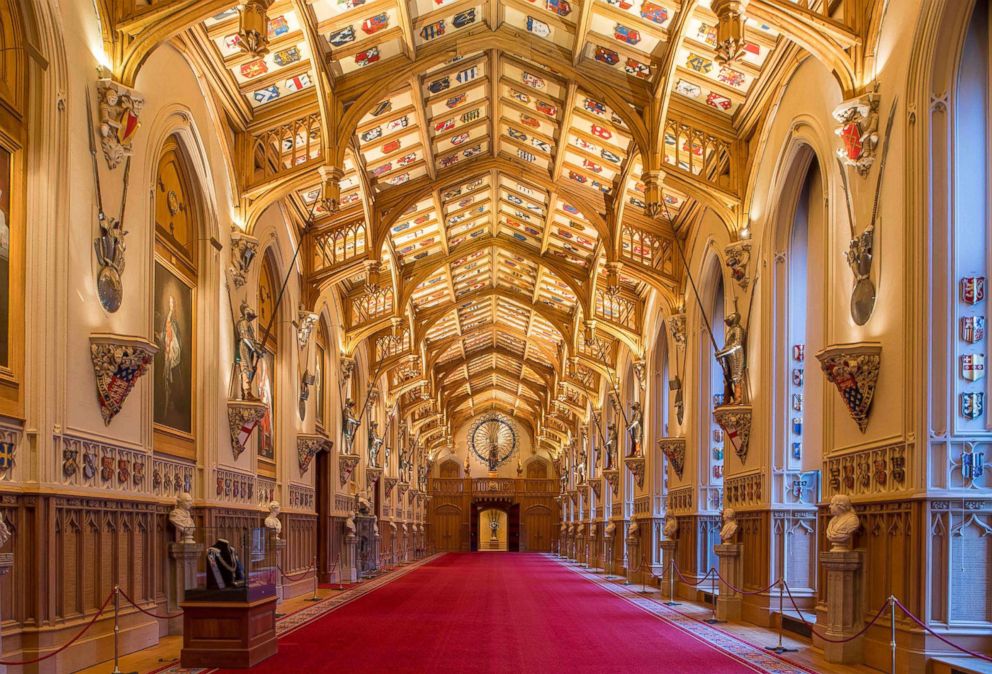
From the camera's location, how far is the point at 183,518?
14.1 m

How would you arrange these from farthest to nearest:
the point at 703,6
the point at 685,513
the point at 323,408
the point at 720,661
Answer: the point at 323,408
the point at 685,513
the point at 703,6
the point at 720,661

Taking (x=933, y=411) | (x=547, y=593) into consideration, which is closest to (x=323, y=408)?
(x=547, y=593)

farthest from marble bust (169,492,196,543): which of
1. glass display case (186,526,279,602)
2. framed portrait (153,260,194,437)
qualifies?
glass display case (186,526,279,602)

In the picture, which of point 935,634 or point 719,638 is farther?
point 719,638

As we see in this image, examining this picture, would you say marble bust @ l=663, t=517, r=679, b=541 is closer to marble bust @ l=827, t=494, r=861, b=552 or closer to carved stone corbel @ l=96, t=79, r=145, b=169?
marble bust @ l=827, t=494, r=861, b=552

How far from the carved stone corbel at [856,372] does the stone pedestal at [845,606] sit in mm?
1556

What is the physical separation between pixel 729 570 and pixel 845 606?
5582 millimetres

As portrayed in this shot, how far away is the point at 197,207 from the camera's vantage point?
1609 cm

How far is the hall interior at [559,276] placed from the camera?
34.4 feet

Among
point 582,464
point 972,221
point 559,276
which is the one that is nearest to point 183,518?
point 972,221

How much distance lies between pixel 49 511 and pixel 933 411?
9.17 meters

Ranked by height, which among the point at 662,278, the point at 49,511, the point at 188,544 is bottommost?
the point at 188,544

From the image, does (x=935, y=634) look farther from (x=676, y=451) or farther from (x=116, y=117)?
(x=676, y=451)

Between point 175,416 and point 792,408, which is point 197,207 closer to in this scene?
point 175,416
